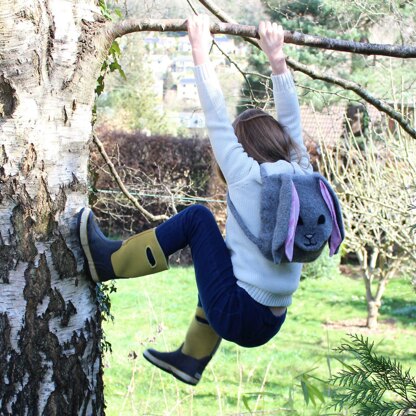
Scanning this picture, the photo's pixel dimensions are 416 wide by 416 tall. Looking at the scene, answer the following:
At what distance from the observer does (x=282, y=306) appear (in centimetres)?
240

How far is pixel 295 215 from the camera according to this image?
84.6 inches

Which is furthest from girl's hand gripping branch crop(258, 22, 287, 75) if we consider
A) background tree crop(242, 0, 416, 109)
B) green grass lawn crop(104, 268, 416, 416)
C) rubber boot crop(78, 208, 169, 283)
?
background tree crop(242, 0, 416, 109)

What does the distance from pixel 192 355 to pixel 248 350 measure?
5.77m

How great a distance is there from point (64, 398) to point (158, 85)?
21.0 meters

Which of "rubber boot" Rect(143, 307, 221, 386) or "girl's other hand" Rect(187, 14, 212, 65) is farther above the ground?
"girl's other hand" Rect(187, 14, 212, 65)

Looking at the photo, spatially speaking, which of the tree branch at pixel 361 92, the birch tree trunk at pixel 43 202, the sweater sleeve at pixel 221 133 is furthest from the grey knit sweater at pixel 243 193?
the tree branch at pixel 361 92

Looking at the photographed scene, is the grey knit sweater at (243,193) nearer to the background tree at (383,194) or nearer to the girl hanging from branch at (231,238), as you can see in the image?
the girl hanging from branch at (231,238)

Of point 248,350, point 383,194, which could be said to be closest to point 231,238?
point 383,194

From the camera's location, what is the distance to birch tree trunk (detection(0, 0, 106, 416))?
216 centimetres

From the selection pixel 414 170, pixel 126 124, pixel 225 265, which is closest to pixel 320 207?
pixel 225 265

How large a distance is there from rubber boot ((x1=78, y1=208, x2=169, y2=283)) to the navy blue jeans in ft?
0.12

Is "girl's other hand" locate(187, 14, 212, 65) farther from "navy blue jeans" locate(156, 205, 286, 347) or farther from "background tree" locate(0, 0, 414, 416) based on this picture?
"navy blue jeans" locate(156, 205, 286, 347)

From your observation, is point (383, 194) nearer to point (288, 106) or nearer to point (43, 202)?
point (288, 106)

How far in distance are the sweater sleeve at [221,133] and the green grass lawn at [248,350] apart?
272 cm
